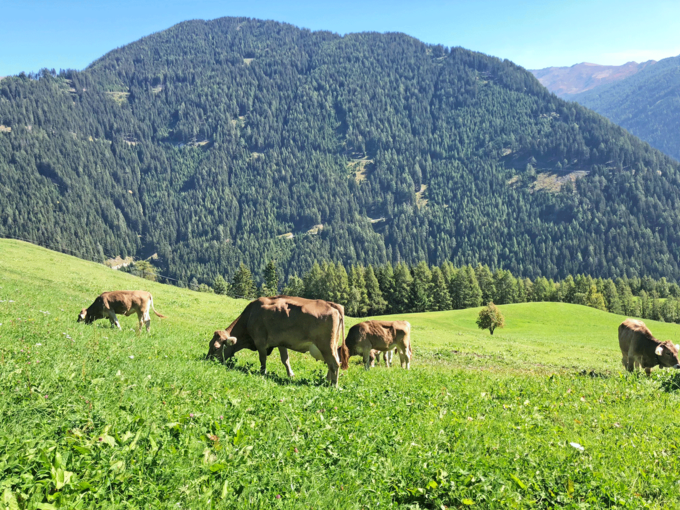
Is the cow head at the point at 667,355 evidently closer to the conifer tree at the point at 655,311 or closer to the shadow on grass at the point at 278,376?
the shadow on grass at the point at 278,376

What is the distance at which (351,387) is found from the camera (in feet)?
38.4

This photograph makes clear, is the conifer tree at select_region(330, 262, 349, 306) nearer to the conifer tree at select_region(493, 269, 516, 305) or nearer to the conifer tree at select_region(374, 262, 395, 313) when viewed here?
the conifer tree at select_region(374, 262, 395, 313)

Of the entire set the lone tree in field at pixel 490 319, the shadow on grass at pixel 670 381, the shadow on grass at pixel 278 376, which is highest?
the shadow on grass at pixel 278 376

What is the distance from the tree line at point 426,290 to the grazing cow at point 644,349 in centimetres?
8696

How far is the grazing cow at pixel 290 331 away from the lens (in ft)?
41.2

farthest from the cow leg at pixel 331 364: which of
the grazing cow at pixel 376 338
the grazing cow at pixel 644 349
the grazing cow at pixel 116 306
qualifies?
the grazing cow at pixel 644 349

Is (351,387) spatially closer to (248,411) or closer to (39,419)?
(248,411)

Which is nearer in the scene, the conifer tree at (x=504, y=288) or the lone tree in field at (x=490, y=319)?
the lone tree in field at (x=490, y=319)

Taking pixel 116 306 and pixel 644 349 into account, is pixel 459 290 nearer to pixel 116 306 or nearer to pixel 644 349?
pixel 644 349

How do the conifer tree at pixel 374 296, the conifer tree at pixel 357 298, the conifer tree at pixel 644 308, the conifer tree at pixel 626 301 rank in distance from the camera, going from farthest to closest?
1. the conifer tree at pixel 626 301
2. the conifer tree at pixel 644 308
3. the conifer tree at pixel 374 296
4. the conifer tree at pixel 357 298

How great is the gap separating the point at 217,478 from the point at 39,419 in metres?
2.46

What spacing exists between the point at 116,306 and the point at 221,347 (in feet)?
31.2

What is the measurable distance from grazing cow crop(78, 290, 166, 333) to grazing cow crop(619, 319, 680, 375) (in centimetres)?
2360

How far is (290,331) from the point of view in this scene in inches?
505
